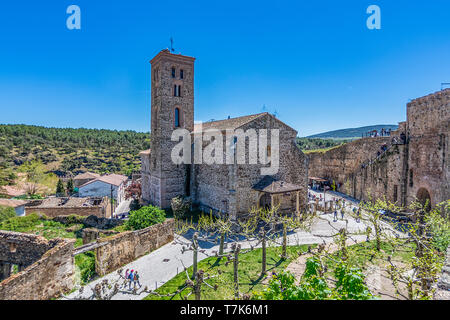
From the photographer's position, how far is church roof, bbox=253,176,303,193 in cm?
1920

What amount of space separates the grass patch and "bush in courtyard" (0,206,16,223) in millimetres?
18159

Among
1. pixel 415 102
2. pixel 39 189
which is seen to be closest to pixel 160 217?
pixel 415 102

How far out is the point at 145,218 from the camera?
16906 mm

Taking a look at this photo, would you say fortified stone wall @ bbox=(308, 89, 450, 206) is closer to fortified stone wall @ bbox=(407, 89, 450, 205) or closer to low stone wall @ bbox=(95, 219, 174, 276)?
fortified stone wall @ bbox=(407, 89, 450, 205)

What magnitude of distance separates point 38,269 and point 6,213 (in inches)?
615

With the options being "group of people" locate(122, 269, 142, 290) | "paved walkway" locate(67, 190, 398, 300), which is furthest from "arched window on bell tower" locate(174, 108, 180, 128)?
"group of people" locate(122, 269, 142, 290)

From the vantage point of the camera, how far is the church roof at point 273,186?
19.2 metres

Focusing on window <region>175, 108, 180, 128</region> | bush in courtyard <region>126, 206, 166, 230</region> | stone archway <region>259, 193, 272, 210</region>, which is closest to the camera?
bush in courtyard <region>126, 206, 166, 230</region>

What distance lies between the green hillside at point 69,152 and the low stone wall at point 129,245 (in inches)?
1710

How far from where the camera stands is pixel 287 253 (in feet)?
47.2

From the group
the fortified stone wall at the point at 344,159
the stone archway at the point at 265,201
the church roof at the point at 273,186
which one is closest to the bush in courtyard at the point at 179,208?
the stone archway at the point at 265,201

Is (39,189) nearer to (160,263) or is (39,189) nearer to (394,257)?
(160,263)

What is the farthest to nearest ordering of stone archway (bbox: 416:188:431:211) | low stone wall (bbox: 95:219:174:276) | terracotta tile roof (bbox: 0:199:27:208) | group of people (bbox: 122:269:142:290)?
terracotta tile roof (bbox: 0:199:27:208)
stone archway (bbox: 416:188:431:211)
low stone wall (bbox: 95:219:174:276)
group of people (bbox: 122:269:142:290)
